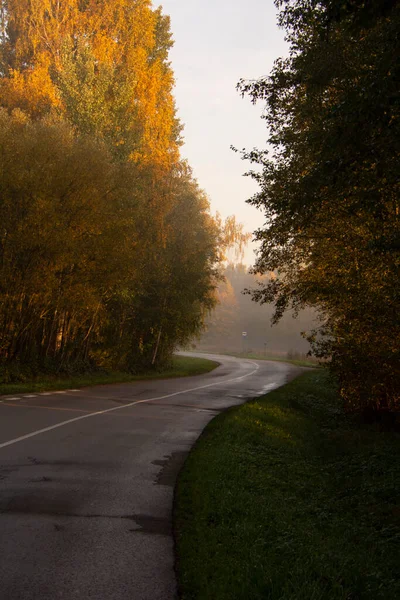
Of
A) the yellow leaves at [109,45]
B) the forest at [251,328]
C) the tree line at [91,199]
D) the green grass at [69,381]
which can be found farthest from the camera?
the forest at [251,328]

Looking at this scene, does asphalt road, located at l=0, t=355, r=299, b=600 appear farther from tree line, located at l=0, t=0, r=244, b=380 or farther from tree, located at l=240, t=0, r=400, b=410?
tree line, located at l=0, t=0, r=244, b=380

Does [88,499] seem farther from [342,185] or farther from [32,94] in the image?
[32,94]

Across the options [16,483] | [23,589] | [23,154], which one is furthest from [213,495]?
[23,154]

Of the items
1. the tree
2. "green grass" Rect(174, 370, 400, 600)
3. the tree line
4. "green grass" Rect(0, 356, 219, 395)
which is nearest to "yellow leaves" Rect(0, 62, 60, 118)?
the tree line

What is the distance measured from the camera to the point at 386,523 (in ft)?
25.8

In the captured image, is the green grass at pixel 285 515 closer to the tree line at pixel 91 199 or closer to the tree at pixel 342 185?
the tree at pixel 342 185

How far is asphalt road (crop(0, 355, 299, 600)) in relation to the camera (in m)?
4.37

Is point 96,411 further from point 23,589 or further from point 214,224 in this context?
point 214,224

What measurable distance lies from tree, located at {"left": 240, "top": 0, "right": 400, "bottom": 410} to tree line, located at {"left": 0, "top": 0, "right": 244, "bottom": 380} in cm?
704

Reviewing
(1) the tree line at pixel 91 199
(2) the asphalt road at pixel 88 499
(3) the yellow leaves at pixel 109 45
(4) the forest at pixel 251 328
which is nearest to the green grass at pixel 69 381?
Result: (1) the tree line at pixel 91 199

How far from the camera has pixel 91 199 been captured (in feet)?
65.7

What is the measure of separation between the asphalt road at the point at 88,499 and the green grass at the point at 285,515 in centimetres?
35

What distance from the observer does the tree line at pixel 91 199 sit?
18.9 meters

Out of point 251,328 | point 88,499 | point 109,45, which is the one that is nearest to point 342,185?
point 88,499
